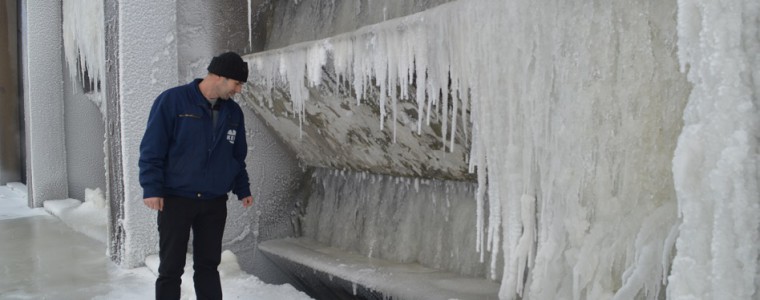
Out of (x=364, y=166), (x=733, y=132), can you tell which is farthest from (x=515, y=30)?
(x=364, y=166)

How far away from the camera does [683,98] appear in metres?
1.66

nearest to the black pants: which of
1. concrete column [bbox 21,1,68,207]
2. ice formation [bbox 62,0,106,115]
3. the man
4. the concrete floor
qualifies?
the man

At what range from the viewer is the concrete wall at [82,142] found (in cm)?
736

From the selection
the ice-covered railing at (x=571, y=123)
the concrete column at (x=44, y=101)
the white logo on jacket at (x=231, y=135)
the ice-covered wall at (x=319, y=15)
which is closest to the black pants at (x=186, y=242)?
the white logo on jacket at (x=231, y=135)

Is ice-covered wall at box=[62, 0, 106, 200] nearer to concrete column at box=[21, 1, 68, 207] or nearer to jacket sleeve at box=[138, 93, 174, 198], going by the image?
concrete column at box=[21, 1, 68, 207]

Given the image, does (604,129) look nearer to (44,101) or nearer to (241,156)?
(241,156)

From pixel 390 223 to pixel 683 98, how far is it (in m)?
2.80

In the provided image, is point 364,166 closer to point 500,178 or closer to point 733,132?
point 500,178

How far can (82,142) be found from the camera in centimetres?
745

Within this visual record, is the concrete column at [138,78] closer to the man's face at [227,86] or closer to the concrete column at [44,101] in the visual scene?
the man's face at [227,86]

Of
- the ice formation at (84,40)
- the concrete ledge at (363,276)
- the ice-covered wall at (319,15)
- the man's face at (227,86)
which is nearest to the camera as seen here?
the man's face at (227,86)

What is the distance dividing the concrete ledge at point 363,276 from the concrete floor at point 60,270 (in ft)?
3.57

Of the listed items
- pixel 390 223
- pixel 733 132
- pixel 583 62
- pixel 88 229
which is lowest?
pixel 88 229

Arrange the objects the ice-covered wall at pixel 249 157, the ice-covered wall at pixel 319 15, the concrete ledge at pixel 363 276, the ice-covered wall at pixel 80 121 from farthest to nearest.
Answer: the ice-covered wall at pixel 80 121 < the ice-covered wall at pixel 249 157 < the ice-covered wall at pixel 319 15 < the concrete ledge at pixel 363 276
